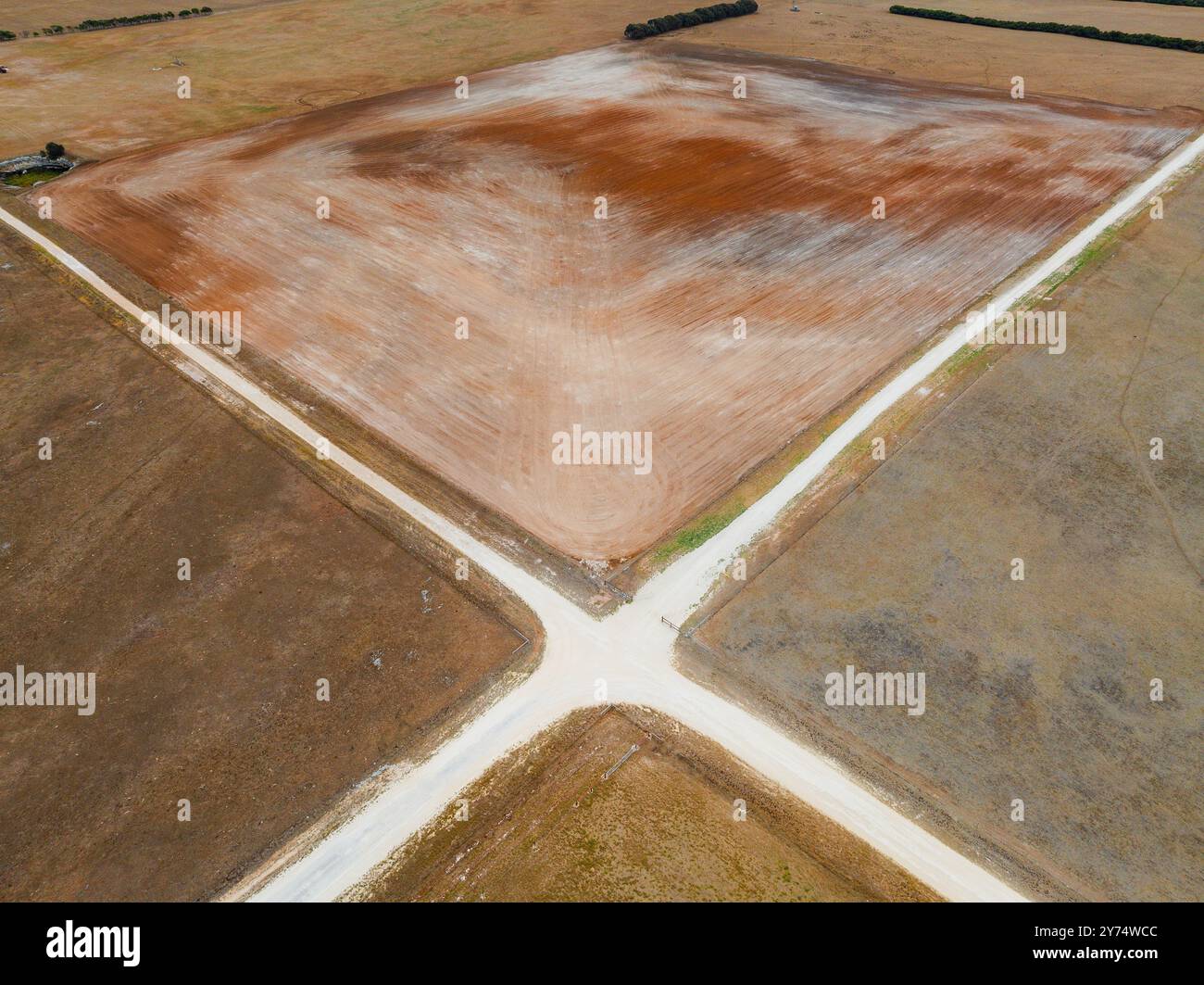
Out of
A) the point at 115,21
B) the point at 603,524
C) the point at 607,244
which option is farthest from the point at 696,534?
the point at 115,21

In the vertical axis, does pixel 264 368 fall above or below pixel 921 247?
below

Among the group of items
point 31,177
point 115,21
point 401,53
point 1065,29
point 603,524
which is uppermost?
point 115,21

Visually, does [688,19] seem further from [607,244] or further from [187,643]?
[187,643]

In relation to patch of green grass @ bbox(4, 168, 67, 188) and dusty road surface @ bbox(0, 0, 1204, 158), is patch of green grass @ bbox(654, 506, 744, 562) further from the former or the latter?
patch of green grass @ bbox(4, 168, 67, 188)


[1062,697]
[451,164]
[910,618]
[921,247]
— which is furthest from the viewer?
[451,164]

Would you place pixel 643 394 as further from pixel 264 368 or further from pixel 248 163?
pixel 248 163

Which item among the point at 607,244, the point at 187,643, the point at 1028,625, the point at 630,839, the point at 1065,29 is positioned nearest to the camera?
the point at 630,839

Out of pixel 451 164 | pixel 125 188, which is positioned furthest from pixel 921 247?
pixel 125 188
